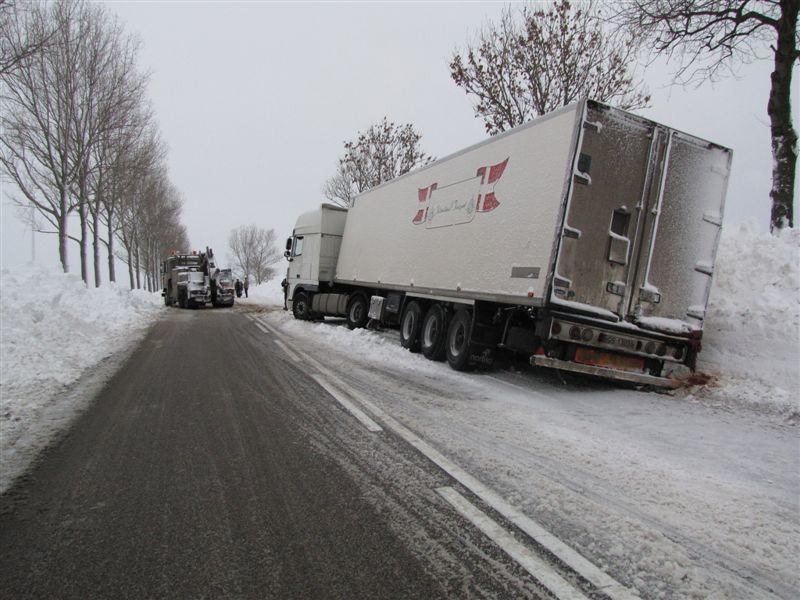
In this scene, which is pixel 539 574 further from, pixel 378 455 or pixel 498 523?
pixel 378 455

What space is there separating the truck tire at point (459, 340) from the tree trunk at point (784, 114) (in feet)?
20.1

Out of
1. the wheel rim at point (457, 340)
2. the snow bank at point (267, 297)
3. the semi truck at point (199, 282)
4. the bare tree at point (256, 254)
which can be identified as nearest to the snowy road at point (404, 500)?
the wheel rim at point (457, 340)

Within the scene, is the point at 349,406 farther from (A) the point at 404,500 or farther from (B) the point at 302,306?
(B) the point at 302,306

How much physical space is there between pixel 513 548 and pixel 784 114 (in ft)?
34.8

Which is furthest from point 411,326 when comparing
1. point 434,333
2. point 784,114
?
point 784,114

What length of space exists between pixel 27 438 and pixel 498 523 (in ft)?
13.8

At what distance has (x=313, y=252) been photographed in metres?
17.6

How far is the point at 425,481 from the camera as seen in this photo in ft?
12.4

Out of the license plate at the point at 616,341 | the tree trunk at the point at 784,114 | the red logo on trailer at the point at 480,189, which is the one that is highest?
the tree trunk at the point at 784,114

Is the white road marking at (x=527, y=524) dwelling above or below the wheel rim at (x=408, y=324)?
below

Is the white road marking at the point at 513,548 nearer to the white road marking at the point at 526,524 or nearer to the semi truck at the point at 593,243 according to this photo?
the white road marking at the point at 526,524

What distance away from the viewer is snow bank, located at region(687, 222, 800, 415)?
671 centimetres

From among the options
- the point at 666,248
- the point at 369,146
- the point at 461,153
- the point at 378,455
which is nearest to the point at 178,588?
the point at 378,455

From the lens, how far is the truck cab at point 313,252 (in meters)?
17.0
